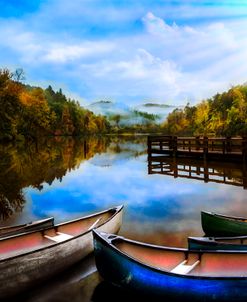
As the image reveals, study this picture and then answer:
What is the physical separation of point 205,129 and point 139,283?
70.9 meters

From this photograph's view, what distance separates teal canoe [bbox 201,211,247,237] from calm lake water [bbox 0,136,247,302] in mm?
843

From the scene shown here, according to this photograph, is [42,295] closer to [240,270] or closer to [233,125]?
[240,270]

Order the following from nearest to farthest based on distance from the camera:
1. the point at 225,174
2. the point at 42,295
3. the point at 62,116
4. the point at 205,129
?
the point at 42,295 → the point at 225,174 → the point at 205,129 → the point at 62,116

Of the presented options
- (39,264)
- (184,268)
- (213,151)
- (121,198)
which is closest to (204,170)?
(213,151)

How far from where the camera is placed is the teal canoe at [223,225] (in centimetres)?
886

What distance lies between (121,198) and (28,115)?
6025cm

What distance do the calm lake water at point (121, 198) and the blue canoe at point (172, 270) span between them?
884 millimetres

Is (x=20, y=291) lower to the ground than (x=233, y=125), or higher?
lower

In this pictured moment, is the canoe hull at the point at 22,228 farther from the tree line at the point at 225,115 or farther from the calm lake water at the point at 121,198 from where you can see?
the tree line at the point at 225,115

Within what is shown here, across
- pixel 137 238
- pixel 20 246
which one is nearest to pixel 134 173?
Result: pixel 137 238

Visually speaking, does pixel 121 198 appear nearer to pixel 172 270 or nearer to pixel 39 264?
pixel 39 264

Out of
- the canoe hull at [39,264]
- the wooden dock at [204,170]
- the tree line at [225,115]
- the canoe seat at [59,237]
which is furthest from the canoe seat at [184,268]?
the tree line at [225,115]

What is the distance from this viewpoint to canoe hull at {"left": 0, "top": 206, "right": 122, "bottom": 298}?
6.68m

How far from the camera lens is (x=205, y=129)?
247 feet
